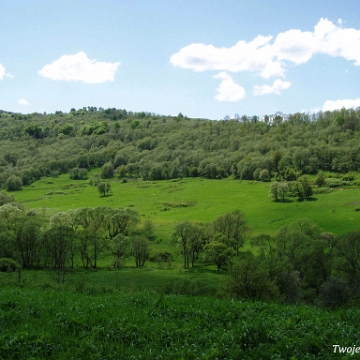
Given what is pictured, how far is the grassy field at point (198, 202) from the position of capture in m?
95.2

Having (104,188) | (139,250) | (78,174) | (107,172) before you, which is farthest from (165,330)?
(78,174)

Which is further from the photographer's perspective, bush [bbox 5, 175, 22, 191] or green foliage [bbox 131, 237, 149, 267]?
bush [bbox 5, 175, 22, 191]

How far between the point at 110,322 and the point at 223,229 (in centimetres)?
6642

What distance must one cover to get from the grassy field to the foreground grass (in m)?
70.2

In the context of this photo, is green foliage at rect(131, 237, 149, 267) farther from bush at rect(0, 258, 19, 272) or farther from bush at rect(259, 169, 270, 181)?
bush at rect(259, 169, 270, 181)

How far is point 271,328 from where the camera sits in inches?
396

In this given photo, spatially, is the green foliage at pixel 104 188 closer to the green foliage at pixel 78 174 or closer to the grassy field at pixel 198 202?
the grassy field at pixel 198 202

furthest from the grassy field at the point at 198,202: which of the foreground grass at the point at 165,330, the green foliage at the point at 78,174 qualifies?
the foreground grass at the point at 165,330

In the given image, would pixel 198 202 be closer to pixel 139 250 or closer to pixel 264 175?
pixel 264 175

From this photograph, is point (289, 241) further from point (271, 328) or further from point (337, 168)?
point (337, 168)

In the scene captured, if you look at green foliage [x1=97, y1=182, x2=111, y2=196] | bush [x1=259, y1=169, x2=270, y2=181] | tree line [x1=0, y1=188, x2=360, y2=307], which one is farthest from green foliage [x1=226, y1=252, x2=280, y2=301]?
bush [x1=259, y1=169, x2=270, y2=181]

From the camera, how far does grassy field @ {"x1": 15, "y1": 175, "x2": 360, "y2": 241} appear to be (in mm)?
95188

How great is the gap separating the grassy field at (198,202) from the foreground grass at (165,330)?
230 ft

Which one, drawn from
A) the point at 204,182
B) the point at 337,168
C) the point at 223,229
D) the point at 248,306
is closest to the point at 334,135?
the point at 337,168
